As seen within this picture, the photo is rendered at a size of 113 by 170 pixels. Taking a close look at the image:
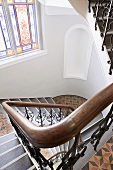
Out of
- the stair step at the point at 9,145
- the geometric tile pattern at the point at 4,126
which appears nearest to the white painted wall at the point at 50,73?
the geometric tile pattern at the point at 4,126

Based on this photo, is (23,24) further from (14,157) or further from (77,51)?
(14,157)

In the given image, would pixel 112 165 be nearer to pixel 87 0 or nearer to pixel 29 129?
pixel 29 129

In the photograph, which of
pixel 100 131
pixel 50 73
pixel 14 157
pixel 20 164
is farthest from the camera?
pixel 50 73

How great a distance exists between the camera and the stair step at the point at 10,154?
212 centimetres

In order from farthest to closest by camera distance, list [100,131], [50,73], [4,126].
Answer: [50,73]
[4,126]
[100,131]

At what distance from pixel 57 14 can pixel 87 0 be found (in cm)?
214

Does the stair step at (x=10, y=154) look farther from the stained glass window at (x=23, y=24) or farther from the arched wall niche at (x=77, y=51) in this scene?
the arched wall niche at (x=77, y=51)

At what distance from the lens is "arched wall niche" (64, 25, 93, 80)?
15.3 ft

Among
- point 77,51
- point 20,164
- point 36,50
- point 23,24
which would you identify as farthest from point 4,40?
point 20,164

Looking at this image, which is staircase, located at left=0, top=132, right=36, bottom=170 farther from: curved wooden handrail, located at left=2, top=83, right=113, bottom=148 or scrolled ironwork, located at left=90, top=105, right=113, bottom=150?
curved wooden handrail, located at left=2, top=83, right=113, bottom=148

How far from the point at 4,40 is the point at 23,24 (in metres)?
0.68

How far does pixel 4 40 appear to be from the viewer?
152 inches

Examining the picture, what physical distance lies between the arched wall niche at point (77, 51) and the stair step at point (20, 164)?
365 cm

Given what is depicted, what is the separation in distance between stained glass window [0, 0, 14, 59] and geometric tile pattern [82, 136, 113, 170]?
3.46 m
